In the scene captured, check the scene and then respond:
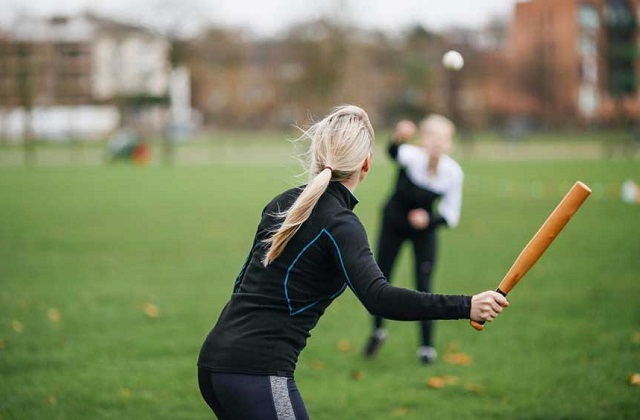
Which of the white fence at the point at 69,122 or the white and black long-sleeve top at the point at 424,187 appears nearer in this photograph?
the white and black long-sleeve top at the point at 424,187

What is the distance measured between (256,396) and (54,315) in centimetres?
683

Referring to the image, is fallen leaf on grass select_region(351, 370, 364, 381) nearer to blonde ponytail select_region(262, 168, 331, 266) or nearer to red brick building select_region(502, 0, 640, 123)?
blonde ponytail select_region(262, 168, 331, 266)

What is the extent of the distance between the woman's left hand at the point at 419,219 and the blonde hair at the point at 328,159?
412 centimetres

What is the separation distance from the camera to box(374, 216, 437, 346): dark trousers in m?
8.00

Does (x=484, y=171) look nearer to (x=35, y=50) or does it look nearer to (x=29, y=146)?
(x=29, y=146)

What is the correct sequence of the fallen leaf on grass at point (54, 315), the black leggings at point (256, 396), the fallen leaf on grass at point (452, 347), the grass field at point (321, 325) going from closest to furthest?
1. the black leggings at point (256, 396)
2. the grass field at point (321, 325)
3. the fallen leaf on grass at point (452, 347)
4. the fallen leaf on grass at point (54, 315)

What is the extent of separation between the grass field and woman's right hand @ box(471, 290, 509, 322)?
1.57 metres

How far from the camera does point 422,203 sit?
7930 millimetres

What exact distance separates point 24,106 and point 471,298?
174 feet

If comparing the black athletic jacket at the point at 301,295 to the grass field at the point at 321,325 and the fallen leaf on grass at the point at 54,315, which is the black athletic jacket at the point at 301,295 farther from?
the fallen leaf on grass at the point at 54,315

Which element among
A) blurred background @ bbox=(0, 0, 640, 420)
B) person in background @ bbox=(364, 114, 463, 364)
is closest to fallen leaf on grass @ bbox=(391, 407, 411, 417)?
blurred background @ bbox=(0, 0, 640, 420)

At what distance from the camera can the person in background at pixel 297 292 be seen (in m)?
3.34

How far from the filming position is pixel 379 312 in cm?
333

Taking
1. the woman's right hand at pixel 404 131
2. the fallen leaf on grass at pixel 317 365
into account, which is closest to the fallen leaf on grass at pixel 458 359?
the fallen leaf on grass at pixel 317 365
